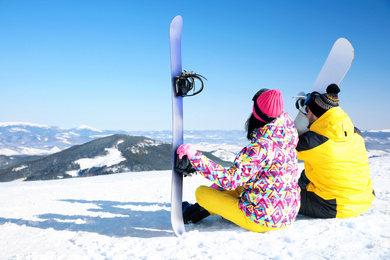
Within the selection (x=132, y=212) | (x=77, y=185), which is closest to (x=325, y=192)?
(x=132, y=212)

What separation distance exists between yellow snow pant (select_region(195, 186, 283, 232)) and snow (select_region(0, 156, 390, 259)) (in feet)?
0.25

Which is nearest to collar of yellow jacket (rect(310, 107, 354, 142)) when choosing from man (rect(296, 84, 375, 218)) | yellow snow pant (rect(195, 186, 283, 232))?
man (rect(296, 84, 375, 218))

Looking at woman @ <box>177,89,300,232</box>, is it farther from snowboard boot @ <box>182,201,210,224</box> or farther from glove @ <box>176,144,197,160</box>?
snowboard boot @ <box>182,201,210,224</box>

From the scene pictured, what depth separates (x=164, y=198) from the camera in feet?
15.4

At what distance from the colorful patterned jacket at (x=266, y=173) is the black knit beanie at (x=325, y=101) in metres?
0.67

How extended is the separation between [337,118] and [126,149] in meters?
33.4

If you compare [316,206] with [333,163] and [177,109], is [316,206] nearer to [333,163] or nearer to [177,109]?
[333,163]

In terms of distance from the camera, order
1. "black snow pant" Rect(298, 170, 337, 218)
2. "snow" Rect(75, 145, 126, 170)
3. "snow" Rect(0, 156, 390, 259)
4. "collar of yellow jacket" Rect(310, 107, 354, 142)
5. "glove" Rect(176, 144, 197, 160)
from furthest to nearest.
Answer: "snow" Rect(75, 145, 126, 170)
"black snow pant" Rect(298, 170, 337, 218)
"collar of yellow jacket" Rect(310, 107, 354, 142)
"glove" Rect(176, 144, 197, 160)
"snow" Rect(0, 156, 390, 259)

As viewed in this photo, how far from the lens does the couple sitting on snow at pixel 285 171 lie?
2125 mm

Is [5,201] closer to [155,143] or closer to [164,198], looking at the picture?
[164,198]

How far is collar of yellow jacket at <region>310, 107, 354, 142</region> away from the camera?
2502 millimetres

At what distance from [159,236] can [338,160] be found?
1.89 m

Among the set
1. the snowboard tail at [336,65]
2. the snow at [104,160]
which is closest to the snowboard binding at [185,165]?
the snowboard tail at [336,65]

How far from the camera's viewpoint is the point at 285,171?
2.23m
